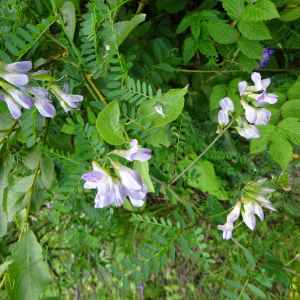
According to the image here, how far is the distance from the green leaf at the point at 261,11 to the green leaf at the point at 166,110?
48 centimetres

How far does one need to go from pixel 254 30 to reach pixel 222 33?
11 cm

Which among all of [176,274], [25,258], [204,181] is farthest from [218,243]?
[25,258]

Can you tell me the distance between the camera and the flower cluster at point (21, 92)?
453 mm

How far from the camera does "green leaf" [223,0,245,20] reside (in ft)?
2.74

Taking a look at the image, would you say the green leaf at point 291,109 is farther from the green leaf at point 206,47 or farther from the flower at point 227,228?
the flower at point 227,228

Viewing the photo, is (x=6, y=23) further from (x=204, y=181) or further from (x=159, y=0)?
(x=204, y=181)

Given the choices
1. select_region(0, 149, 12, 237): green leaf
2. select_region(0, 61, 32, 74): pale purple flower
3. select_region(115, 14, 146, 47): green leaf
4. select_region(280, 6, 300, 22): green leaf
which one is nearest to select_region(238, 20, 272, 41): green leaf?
select_region(280, 6, 300, 22): green leaf

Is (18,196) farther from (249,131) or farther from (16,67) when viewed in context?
(249,131)

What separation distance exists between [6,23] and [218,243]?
6.04ft

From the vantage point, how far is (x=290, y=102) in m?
0.95

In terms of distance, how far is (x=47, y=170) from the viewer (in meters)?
0.76

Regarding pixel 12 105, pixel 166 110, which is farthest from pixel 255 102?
pixel 12 105

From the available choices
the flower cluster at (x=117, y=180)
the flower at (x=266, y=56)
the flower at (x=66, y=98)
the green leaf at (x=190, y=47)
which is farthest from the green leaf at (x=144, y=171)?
the flower at (x=266, y=56)

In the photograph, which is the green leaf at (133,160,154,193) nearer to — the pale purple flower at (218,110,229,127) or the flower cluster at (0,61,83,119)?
the flower cluster at (0,61,83,119)
